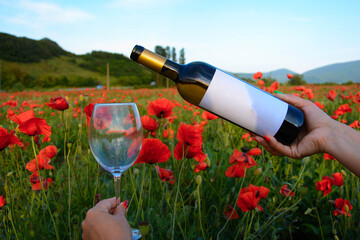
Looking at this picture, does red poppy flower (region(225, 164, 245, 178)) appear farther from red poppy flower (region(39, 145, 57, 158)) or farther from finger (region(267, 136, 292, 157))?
red poppy flower (region(39, 145, 57, 158))

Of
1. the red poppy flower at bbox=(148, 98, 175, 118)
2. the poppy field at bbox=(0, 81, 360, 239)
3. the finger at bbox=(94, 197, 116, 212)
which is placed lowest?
the poppy field at bbox=(0, 81, 360, 239)

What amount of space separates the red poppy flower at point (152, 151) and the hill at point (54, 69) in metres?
24.4

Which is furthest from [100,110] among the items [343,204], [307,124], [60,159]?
[60,159]

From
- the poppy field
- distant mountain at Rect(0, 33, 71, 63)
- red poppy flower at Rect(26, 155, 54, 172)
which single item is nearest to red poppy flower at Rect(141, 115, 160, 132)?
the poppy field

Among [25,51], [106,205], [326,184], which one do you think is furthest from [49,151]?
[25,51]

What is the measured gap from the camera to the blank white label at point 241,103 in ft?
2.42

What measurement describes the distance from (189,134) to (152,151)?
0.15 metres

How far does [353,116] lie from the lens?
3.05 meters

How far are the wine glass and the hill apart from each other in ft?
80.2

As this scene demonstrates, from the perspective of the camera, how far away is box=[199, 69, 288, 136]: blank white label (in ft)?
2.42

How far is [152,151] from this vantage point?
0.78 m

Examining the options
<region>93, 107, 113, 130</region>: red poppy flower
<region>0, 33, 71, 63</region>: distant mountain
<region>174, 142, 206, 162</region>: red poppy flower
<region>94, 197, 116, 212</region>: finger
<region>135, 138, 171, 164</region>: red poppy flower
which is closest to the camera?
<region>94, 197, 116, 212</region>: finger

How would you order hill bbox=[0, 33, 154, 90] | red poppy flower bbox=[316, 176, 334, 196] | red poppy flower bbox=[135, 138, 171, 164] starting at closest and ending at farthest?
red poppy flower bbox=[135, 138, 171, 164], red poppy flower bbox=[316, 176, 334, 196], hill bbox=[0, 33, 154, 90]

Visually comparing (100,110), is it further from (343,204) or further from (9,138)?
(343,204)
